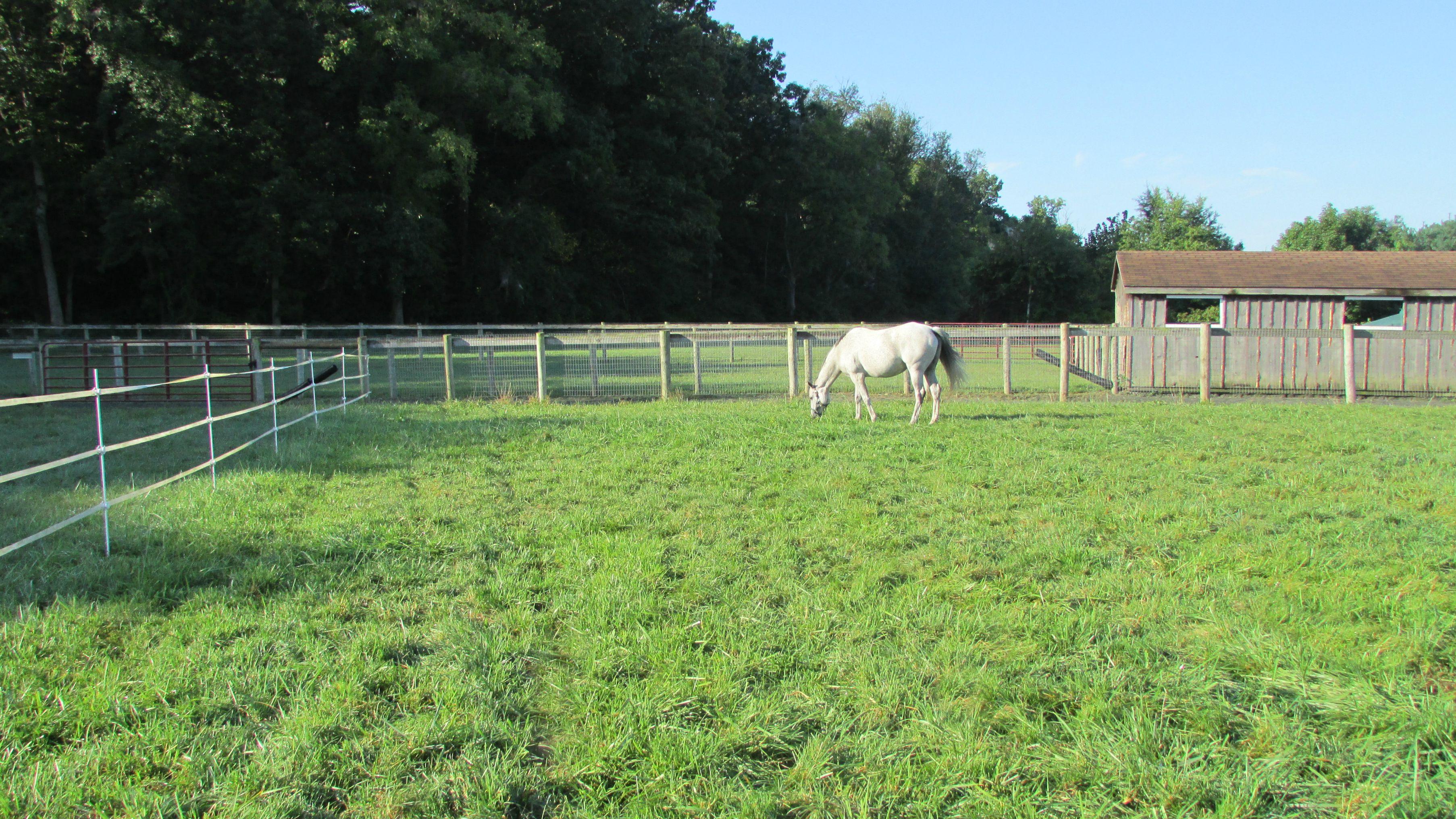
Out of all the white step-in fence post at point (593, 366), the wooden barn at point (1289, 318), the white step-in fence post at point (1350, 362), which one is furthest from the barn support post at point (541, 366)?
the white step-in fence post at point (1350, 362)

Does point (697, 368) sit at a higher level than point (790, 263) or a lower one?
lower

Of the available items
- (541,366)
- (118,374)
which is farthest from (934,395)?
(118,374)

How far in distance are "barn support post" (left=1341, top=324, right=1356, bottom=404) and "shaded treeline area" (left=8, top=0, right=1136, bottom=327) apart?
29.8 metres

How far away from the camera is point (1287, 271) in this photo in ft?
64.5

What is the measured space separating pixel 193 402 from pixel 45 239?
24.1 m

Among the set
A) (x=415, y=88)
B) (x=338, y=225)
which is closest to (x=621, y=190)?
(x=415, y=88)

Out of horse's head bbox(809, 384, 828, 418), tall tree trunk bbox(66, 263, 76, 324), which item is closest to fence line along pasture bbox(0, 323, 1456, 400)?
horse's head bbox(809, 384, 828, 418)

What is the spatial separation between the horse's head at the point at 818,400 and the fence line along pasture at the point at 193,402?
21.2ft

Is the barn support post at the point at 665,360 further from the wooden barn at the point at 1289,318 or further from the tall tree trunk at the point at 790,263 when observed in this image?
the tall tree trunk at the point at 790,263

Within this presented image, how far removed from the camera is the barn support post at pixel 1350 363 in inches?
570

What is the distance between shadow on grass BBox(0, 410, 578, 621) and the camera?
14.9 feet

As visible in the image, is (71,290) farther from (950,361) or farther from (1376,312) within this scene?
(1376,312)

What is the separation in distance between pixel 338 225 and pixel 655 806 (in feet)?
117

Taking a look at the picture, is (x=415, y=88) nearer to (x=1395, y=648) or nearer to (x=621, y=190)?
(x=621, y=190)
